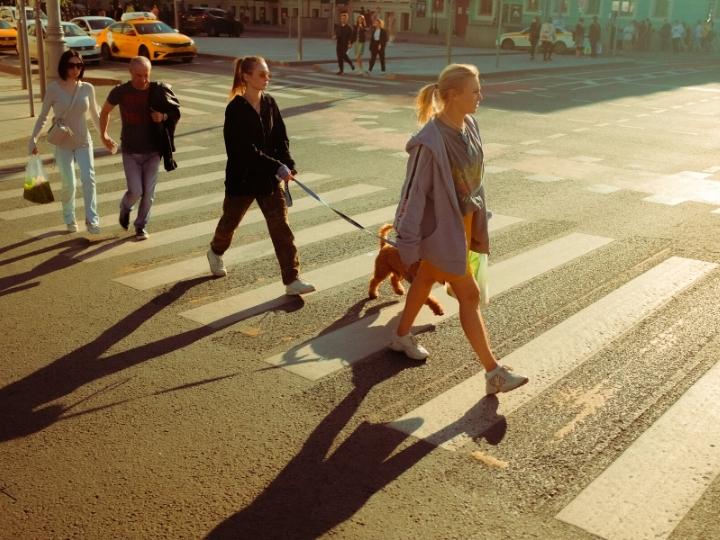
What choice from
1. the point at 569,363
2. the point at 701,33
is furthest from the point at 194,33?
the point at 569,363

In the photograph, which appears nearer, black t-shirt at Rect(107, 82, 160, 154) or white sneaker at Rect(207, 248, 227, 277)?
white sneaker at Rect(207, 248, 227, 277)

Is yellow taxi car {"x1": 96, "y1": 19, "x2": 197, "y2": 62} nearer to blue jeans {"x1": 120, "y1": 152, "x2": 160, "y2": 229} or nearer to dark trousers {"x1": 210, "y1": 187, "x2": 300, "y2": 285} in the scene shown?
blue jeans {"x1": 120, "y1": 152, "x2": 160, "y2": 229}

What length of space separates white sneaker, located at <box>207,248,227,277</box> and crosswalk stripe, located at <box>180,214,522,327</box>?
0.48 metres

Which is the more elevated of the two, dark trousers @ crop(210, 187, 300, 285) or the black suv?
the black suv

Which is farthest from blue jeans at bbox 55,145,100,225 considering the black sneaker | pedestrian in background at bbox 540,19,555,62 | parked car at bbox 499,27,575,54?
parked car at bbox 499,27,575,54

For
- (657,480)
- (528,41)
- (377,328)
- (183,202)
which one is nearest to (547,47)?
(528,41)

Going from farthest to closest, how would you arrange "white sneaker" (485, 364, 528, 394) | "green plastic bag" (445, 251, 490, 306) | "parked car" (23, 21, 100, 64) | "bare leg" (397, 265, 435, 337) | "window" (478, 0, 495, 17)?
"window" (478, 0, 495, 17), "parked car" (23, 21, 100, 64), "green plastic bag" (445, 251, 490, 306), "bare leg" (397, 265, 435, 337), "white sneaker" (485, 364, 528, 394)

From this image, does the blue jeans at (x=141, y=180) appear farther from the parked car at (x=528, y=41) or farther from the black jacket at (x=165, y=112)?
the parked car at (x=528, y=41)

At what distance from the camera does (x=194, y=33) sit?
5162 centimetres

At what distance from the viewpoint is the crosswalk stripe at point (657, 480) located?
393 cm

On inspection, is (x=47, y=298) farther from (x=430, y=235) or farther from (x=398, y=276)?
(x=430, y=235)

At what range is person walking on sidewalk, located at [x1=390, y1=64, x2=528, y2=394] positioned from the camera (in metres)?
4.90

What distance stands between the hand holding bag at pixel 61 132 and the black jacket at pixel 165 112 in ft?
2.91

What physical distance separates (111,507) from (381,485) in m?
1.32
